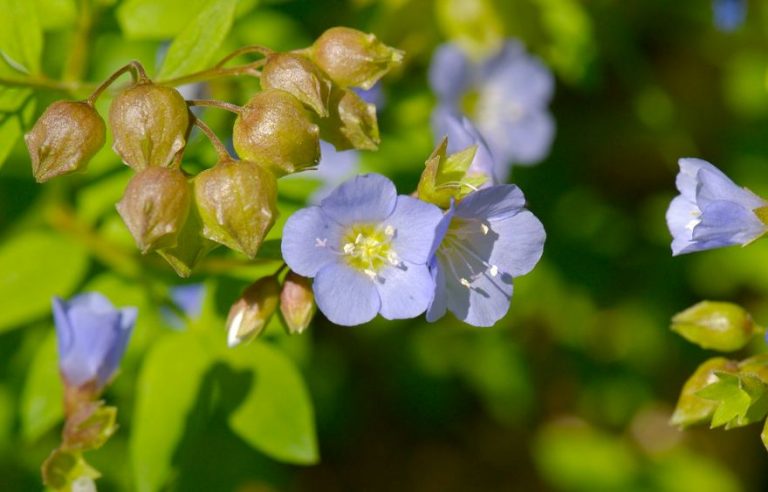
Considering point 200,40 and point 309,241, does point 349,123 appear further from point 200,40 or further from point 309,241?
point 200,40

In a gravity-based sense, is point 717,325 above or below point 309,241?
below

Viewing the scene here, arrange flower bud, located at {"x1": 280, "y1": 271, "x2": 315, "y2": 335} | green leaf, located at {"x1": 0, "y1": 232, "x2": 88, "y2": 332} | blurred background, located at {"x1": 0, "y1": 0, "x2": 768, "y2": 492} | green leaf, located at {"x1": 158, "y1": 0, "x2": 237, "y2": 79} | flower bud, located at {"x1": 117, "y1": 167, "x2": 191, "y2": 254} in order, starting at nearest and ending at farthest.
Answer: flower bud, located at {"x1": 117, "y1": 167, "x2": 191, "y2": 254}, flower bud, located at {"x1": 280, "y1": 271, "x2": 315, "y2": 335}, green leaf, located at {"x1": 158, "y1": 0, "x2": 237, "y2": 79}, green leaf, located at {"x1": 0, "y1": 232, "x2": 88, "y2": 332}, blurred background, located at {"x1": 0, "y1": 0, "x2": 768, "y2": 492}

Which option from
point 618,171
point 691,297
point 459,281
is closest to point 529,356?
point 691,297

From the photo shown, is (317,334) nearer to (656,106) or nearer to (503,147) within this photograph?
(503,147)

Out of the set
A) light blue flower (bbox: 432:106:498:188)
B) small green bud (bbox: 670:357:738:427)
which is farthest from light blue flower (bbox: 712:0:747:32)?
small green bud (bbox: 670:357:738:427)

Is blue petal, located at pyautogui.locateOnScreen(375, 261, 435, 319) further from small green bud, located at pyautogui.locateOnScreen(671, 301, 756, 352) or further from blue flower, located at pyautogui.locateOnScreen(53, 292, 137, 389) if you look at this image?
blue flower, located at pyautogui.locateOnScreen(53, 292, 137, 389)

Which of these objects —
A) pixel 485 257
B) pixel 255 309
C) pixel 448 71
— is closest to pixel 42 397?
pixel 255 309

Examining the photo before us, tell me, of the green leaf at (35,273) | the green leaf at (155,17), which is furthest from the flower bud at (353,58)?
the green leaf at (35,273)
